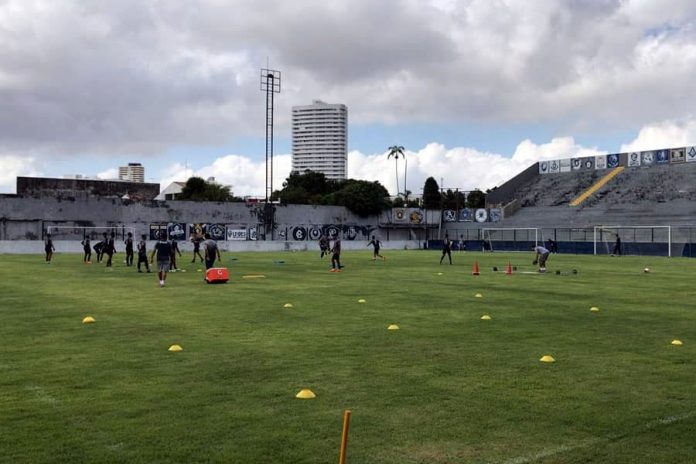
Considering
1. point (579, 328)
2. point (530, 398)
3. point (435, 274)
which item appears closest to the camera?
point (530, 398)

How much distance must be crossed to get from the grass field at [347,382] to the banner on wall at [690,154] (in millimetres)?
69043

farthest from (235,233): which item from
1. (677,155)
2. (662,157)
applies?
(677,155)

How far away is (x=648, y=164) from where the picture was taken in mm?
83000

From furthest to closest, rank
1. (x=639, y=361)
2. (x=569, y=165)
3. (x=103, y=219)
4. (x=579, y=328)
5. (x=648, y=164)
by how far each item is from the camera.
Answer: (x=569, y=165) → (x=648, y=164) → (x=103, y=219) → (x=579, y=328) → (x=639, y=361)

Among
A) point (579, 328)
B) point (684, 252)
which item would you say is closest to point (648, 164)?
point (684, 252)

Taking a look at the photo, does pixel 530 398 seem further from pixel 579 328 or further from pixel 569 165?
pixel 569 165

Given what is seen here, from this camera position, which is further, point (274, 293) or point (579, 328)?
point (274, 293)

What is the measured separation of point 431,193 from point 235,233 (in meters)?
50.5

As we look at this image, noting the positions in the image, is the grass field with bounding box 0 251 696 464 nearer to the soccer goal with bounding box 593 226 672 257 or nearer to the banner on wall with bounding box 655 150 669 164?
the soccer goal with bounding box 593 226 672 257

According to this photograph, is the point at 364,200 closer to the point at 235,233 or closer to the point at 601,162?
the point at 235,233

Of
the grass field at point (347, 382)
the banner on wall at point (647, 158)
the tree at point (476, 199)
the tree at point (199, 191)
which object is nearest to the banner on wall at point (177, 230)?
the tree at point (199, 191)

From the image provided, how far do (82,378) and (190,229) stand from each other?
234 feet

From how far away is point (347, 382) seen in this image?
29.2 feet

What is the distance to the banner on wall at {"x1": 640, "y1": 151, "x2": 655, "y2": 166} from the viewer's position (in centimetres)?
8281
